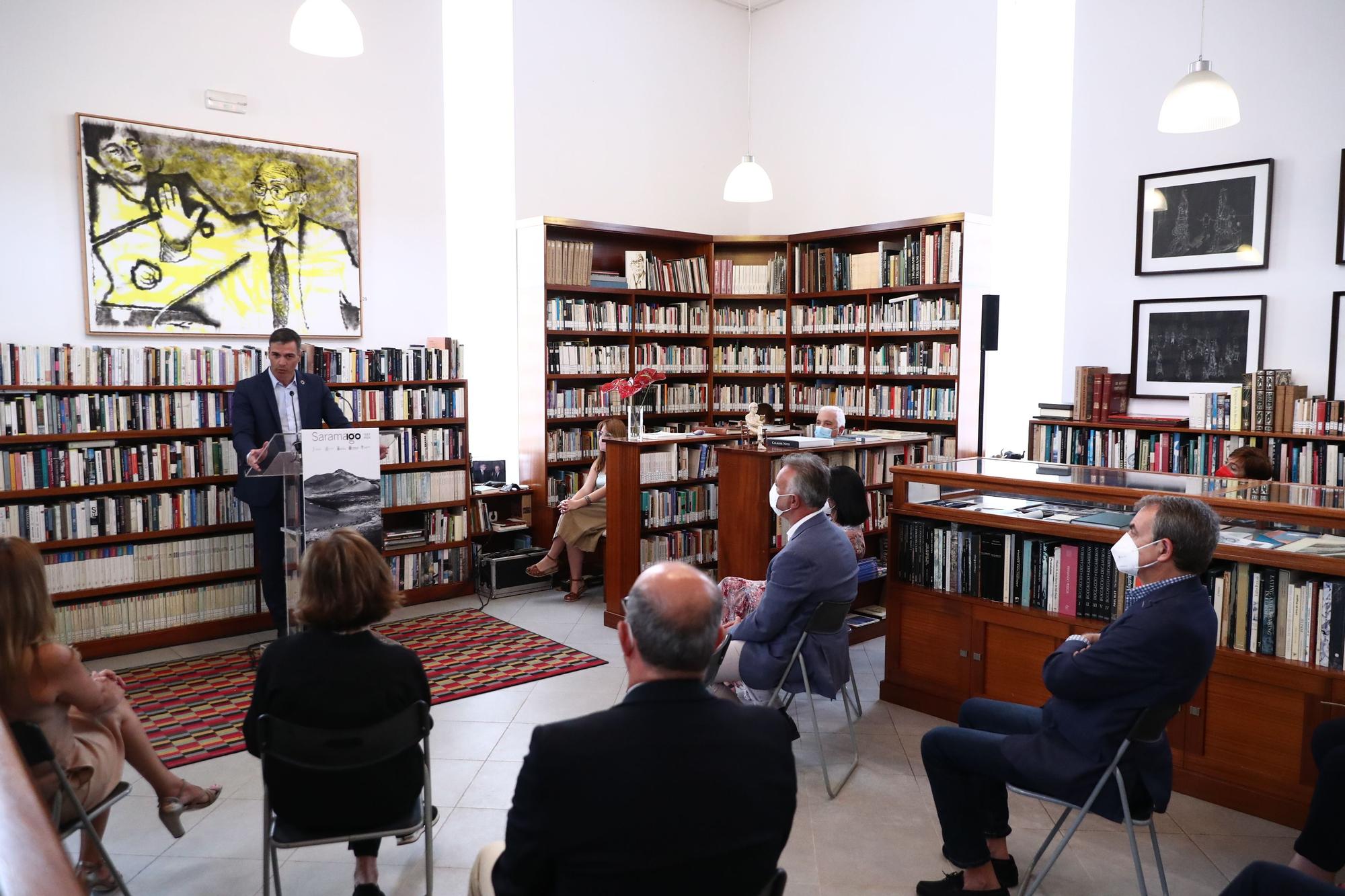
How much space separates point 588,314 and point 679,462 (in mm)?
1837

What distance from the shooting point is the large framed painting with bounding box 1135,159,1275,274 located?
6.36 m

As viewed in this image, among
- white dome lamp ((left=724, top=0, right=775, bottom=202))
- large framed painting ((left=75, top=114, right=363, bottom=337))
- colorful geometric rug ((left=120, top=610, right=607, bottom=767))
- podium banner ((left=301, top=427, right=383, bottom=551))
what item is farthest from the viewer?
white dome lamp ((left=724, top=0, right=775, bottom=202))

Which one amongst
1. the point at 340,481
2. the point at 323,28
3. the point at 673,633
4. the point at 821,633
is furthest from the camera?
the point at 340,481

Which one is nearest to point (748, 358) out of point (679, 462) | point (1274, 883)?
point (679, 462)

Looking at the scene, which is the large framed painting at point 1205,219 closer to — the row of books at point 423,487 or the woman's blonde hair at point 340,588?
the row of books at point 423,487

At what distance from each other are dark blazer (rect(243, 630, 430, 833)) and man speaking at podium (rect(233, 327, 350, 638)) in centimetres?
314

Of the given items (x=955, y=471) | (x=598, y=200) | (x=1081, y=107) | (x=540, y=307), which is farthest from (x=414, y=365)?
(x=1081, y=107)

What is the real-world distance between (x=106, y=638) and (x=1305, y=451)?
24.5 feet

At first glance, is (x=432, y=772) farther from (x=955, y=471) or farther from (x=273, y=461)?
(x=955, y=471)

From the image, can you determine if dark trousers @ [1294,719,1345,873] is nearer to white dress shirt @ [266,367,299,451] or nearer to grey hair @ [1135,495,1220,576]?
grey hair @ [1135,495,1220,576]

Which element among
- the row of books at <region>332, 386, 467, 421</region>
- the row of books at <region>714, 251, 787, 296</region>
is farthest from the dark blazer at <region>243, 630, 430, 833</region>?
the row of books at <region>714, 251, 787, 296</region>

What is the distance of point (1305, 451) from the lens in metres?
5.80

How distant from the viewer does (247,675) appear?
212 inches

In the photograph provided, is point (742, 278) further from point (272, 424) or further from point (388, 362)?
point (272, 424)
